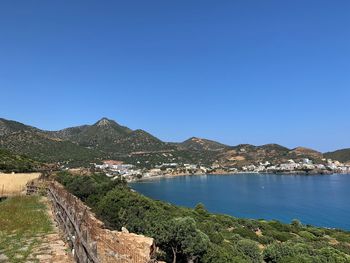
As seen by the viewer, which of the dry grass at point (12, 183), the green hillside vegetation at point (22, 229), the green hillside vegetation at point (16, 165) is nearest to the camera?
the green hillside vegetation at point (22, 229)

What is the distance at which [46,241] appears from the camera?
10.9 m

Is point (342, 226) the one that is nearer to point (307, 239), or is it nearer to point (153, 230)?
point (307, 239)

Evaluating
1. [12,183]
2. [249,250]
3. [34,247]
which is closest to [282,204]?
[249,250]

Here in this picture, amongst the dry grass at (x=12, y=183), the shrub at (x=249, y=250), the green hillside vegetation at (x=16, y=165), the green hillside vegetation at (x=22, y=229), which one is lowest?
the shrub at (x=249, y=250)

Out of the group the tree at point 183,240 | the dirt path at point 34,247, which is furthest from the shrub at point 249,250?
the dirt path at point 34,247

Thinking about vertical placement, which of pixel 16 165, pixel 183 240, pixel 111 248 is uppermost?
pixel 16 165

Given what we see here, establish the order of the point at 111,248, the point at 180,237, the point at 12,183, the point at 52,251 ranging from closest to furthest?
1. the point at 111,248
2. the point at 52,251
3. the point at 180,237
4. the point at 12,183

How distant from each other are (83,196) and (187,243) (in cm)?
1550

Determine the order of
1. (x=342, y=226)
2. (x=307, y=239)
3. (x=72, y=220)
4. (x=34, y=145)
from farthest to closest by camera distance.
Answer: (x=34, y=145)
(x=342, y=226)
(x=307, y=239)
(x=72, y=220)

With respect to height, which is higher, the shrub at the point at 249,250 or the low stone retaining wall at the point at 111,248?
the low stone retaining wall at the point at 111,248

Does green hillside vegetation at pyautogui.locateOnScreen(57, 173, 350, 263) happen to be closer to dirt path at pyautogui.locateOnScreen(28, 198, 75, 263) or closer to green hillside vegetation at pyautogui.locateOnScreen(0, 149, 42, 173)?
dirt path at pyautogui.locateOnScreen(28, 198, 75, 263)

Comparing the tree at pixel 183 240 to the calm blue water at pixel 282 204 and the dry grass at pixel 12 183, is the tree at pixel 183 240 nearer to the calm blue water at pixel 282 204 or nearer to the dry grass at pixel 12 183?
the dry grass at pixel 12 183

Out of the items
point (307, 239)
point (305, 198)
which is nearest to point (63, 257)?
point (307, 239)

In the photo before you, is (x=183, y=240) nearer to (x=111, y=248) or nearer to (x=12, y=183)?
(x=111, y=248)
